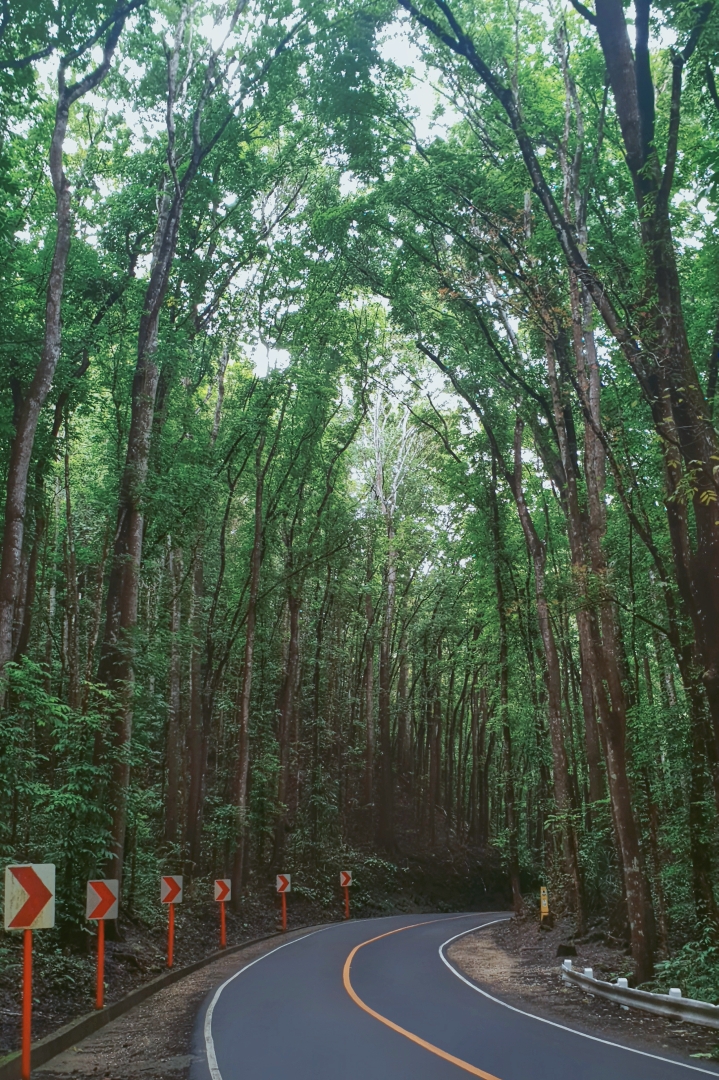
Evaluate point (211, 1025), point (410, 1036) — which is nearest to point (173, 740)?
point (211, 1025)

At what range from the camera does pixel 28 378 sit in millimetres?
14328

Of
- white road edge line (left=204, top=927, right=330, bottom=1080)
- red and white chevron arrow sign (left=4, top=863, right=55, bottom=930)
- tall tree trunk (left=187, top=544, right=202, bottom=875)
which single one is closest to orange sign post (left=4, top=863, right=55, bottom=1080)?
red and white chevron arrow sign (left=4, top=863, right=55, bottom=930)

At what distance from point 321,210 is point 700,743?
14.2 m

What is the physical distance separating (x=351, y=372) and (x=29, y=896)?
63.5 feet

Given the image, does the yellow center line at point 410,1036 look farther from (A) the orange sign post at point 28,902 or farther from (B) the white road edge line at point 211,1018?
(A) the orange sign post at point 28,902

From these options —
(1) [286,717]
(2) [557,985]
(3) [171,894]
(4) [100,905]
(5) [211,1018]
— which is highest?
(1) [286,717]

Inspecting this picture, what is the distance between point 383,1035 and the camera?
8484 millimetres

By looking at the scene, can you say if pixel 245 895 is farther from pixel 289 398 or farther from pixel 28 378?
pixel 28 378

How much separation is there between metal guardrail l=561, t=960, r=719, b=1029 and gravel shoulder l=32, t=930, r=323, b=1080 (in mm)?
5671

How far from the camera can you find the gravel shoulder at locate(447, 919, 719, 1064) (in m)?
8.57

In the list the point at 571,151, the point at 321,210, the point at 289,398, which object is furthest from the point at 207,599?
the point at 571,151

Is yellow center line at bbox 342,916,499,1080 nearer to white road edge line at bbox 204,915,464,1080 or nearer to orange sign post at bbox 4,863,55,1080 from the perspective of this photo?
white road edge line at bbox 204,915,464,1080

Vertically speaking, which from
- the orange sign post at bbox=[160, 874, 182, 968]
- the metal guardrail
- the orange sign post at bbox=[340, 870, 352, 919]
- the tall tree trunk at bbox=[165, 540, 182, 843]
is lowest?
the orange sign post at bbox=[340, 870, 352, 919]

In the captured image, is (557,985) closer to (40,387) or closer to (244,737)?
(244,737)
